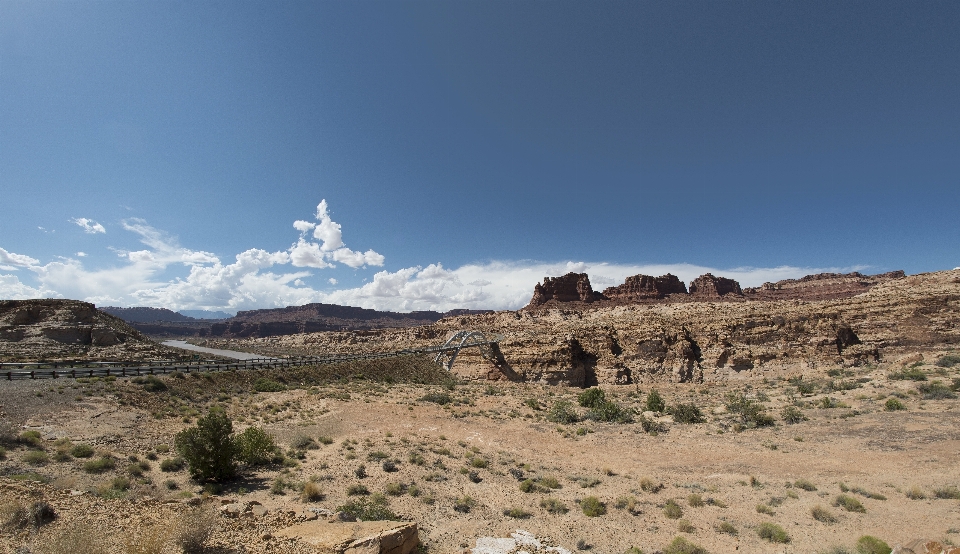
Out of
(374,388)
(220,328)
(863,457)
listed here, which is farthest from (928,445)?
(220,328)

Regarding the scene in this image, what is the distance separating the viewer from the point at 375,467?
42.5 ft

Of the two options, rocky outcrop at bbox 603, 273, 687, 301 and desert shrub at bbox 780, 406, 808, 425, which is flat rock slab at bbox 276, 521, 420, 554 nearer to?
desert shrub at bbox 780, 406, 808, 425

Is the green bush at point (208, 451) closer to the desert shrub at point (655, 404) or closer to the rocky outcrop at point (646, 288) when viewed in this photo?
the desert shrub at point (655, 404)

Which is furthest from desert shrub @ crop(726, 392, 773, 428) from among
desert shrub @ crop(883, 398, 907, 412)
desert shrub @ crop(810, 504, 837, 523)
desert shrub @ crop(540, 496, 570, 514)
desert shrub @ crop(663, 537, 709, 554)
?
desert shrub @ crop(540, 496, 570, 514)

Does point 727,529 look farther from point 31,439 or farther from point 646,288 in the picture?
point 646,288

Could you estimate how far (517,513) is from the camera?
30.8 feet

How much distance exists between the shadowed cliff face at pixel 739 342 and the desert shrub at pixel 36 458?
3638 cm

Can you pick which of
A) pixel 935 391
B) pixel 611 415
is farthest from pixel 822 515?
pixel 935 391

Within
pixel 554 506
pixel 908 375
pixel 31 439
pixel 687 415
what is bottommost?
pixel 687 415

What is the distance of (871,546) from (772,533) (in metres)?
1.55

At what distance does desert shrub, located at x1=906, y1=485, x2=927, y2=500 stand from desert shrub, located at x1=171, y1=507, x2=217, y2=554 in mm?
15864

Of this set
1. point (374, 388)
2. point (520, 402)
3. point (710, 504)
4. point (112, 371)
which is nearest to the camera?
point (710, 504)

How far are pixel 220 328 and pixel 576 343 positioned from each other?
217 metres

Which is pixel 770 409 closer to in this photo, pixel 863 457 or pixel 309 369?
pixel 863 457
